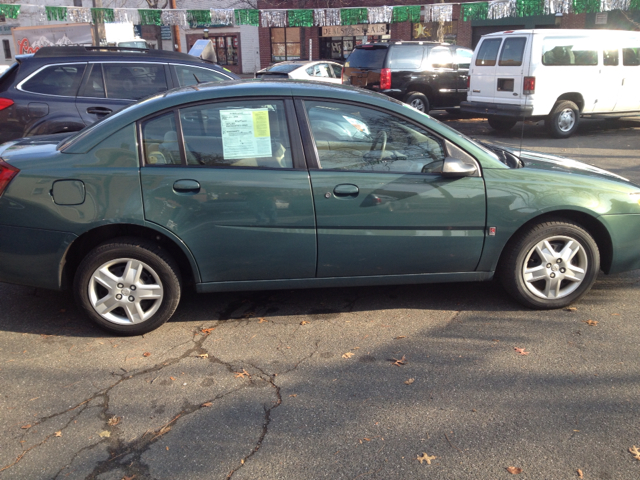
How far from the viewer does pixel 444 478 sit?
2.65m

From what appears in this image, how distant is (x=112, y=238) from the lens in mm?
3949

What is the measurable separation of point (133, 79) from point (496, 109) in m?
7.87

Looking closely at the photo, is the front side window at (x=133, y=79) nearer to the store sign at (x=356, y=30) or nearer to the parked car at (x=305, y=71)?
the parked car at (x=305, y=71)

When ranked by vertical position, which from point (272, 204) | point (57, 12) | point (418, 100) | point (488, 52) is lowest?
point (418, 100)

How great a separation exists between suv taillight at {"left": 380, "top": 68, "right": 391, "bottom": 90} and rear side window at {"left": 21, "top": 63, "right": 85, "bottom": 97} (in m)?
8.61

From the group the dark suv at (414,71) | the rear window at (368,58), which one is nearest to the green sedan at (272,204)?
the dark suv at (414,71)

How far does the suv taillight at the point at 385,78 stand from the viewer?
14.5 m

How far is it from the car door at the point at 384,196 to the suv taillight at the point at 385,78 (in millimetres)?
10870

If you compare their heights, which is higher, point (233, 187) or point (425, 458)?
point (233, 187)

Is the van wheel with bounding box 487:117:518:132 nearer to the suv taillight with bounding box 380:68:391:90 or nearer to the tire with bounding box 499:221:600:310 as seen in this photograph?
the suv taillight with bounding box 380:68:391:90

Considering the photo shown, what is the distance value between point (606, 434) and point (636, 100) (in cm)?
1190

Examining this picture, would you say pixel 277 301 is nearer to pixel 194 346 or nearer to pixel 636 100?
pixel 194 346

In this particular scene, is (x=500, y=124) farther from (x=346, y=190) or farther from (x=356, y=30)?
(x=356, y=30)

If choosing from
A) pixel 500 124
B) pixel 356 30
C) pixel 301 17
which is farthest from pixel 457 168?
pixel 356 30
